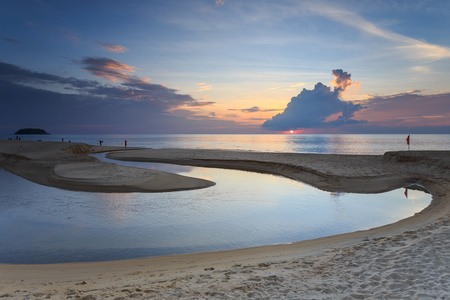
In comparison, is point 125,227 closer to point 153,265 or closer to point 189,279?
point 153,265

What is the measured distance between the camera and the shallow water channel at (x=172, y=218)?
9.02 meters

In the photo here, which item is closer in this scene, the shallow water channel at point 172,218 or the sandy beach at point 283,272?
the sandy beach at point 283,272

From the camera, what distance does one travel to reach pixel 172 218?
1217 cm

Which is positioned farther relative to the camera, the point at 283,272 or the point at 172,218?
the point at 172,218

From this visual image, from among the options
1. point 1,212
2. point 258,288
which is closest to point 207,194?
point 1,212

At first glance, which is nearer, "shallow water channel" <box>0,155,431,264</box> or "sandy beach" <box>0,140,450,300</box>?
"sandy beach" <box>0,140,450,300</box>

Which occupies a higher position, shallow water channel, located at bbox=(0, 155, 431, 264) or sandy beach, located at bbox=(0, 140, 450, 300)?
sandy beach, located at bbox=(0, 140, 450, 300)

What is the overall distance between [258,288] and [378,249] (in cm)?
428

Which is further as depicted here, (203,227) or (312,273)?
(203,227)

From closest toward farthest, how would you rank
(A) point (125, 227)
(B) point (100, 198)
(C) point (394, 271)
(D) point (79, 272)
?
1. (C) point (394, 271)
2. (D) point (79, 272)
3. (A) point (125, 227)
4. (B) point (100, 198)

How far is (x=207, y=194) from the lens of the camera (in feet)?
57.1

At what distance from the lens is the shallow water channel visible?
9016 millimetres

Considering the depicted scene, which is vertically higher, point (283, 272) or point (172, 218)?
point (283, 272)

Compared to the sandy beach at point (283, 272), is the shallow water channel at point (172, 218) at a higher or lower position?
lower
